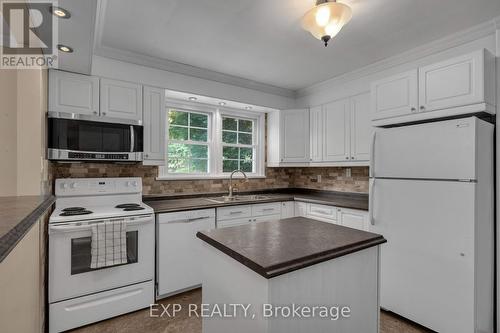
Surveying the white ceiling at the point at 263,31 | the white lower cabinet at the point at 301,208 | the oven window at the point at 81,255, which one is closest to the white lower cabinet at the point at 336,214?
the white lower cabinet at the point at 301,208

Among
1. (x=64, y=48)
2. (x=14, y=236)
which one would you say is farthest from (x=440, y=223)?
(x=64, y=48)

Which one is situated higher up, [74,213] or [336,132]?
[336,132]

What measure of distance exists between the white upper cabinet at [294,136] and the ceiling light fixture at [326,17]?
6.81ft

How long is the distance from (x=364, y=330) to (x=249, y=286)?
687mm

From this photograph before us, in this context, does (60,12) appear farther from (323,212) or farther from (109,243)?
(323,212)

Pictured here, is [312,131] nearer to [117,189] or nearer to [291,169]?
[291,169]

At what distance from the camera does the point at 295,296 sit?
998 mm

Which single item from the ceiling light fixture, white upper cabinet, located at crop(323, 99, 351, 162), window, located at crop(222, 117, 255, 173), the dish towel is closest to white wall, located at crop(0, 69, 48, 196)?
the dish towel

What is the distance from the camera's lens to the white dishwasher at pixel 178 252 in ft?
7.94

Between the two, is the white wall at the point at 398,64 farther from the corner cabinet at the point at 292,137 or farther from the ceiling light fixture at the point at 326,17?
the ceiling light fixture at the point at 326,17

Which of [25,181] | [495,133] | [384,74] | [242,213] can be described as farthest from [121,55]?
[495,133]

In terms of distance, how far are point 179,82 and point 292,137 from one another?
5.82 ft

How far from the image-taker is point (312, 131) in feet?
12.1

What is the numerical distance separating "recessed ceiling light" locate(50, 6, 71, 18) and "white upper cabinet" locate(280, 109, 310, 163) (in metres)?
2.80
